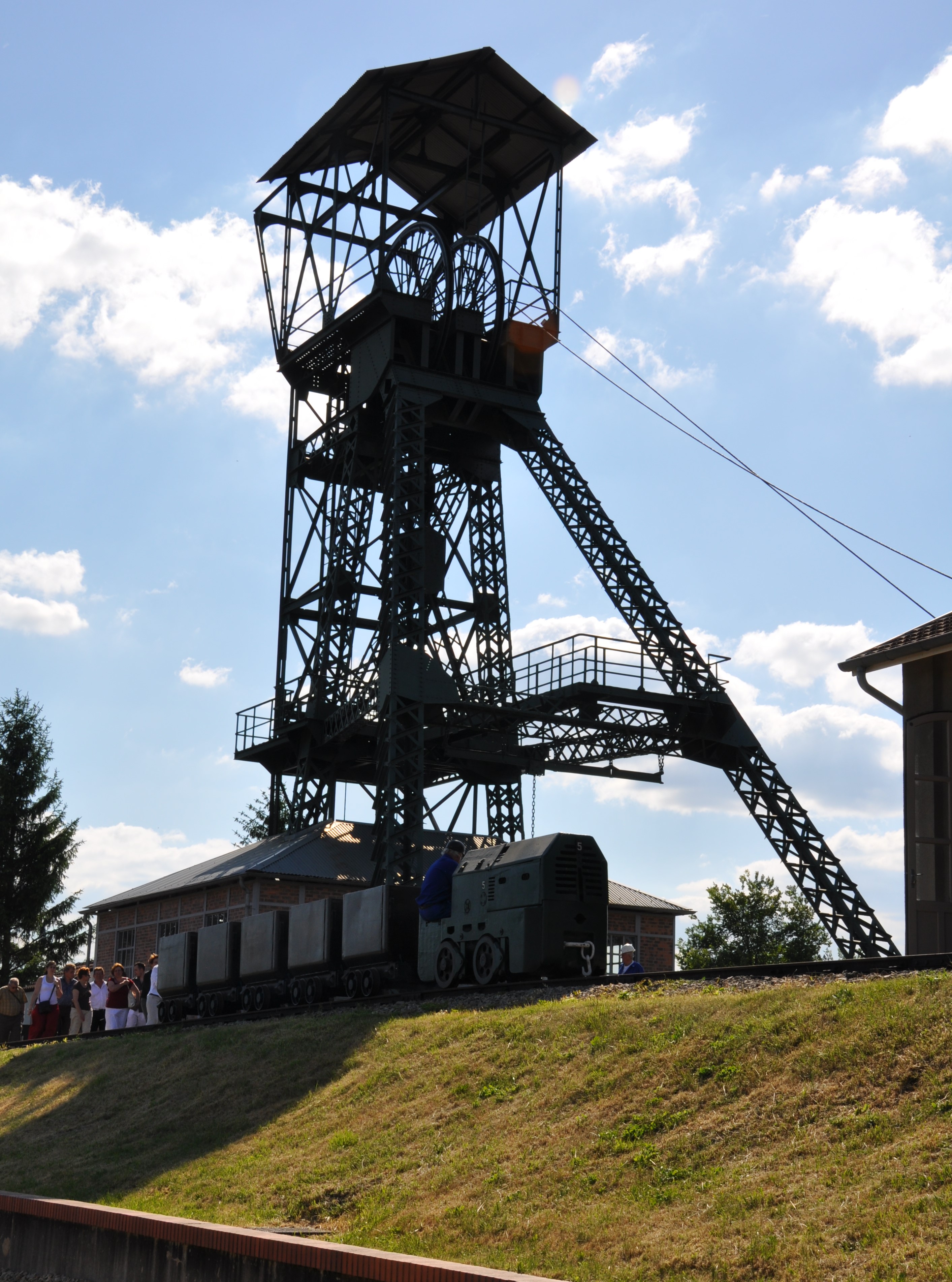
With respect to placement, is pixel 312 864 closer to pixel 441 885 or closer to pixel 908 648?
pixel 441 885

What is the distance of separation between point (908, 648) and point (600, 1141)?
903cm

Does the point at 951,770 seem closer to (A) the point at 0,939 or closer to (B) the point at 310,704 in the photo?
(B) the point at 310,704

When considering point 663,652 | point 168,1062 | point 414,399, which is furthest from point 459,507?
point 168,1062

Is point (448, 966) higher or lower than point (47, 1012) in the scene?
higher

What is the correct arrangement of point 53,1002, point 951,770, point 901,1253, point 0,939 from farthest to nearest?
point 0,939, point 53,1002, point 951,770, point 901,1253

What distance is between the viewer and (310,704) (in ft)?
131

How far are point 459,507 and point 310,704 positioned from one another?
24.3ft

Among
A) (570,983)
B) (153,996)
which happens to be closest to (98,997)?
(153,996)

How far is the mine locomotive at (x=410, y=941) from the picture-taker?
17.7m

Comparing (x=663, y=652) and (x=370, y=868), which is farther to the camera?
(x=370, y=868)

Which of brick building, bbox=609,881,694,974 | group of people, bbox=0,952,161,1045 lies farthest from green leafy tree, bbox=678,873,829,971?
group of people, bbox=0,952,161,1045

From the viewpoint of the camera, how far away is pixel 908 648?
17125 millimetres

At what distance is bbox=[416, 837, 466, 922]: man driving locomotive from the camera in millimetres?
19531

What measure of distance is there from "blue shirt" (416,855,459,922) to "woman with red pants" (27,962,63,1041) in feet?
33.0
